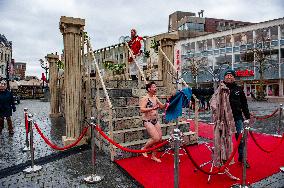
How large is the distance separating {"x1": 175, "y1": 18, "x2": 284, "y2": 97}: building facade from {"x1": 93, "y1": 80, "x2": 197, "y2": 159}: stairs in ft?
75.1

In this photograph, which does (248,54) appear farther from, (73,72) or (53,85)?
(73,72)

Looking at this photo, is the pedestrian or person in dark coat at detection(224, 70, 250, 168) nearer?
the pedestrian

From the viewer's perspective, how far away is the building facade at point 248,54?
32.8 metres

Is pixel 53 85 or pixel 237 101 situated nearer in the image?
pixel 237 101

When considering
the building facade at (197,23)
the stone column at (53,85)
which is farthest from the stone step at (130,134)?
the building facade at (197,23)

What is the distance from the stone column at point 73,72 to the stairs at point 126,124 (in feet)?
2.37

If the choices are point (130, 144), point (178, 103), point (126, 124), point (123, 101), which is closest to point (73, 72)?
point (123, 101)

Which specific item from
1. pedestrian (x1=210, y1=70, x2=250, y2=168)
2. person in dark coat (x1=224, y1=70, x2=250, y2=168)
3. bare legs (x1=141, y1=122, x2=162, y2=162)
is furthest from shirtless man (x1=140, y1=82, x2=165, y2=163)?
person in dark coat (x1=224, y1=70, x2=250, y2=168)

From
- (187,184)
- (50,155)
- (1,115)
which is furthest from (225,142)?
(1,115)

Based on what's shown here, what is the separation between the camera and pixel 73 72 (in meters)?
7.32

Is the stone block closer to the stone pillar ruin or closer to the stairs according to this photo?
the stairs

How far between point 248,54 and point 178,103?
33557 millimetres

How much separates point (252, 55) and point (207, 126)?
28.0 meters

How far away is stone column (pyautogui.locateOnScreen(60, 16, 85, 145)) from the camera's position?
7.23m
